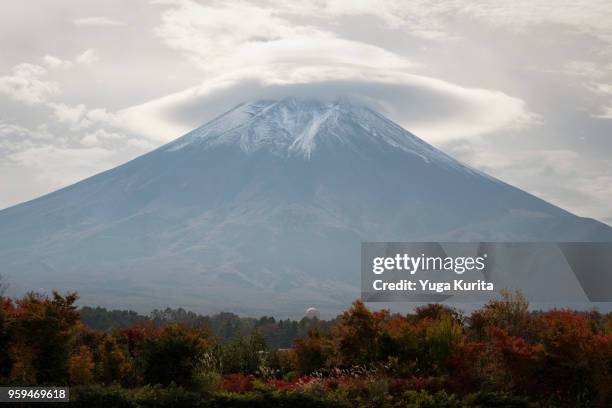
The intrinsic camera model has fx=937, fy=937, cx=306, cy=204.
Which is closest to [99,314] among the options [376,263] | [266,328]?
[266,328]

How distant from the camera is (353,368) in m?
20.9

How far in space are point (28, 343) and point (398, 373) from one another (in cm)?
767

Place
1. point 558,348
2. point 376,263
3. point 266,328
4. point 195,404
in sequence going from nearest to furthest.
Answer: point 195,404
point 558,348
point 376,263
point 266,328

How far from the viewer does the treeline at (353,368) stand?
56.2 feet

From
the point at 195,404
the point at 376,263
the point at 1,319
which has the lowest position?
the point at 195,404

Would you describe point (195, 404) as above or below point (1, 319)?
below

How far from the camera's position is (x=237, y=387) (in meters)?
19.2

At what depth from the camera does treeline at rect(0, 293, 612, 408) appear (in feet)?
56.2

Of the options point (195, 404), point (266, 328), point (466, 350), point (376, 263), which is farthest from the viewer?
point (266, 328)

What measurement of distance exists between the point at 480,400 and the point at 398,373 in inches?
118

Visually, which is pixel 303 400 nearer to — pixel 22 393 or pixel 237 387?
pixel 237 387

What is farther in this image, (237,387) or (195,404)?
(237,387)

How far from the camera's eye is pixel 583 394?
1786cm

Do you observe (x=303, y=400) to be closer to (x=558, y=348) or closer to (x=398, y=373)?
(x=398, y=373)
